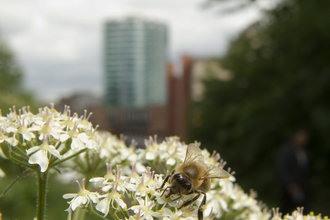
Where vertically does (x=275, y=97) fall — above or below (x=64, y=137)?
below

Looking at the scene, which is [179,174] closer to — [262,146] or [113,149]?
[113,149]

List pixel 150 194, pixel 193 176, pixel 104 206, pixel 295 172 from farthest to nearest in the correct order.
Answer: pixel 295 172 → pixel 193 176 → pixel 150 194 → pixel 104 206

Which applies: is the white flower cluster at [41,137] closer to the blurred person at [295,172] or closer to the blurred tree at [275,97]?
the blurred person at [295,172]

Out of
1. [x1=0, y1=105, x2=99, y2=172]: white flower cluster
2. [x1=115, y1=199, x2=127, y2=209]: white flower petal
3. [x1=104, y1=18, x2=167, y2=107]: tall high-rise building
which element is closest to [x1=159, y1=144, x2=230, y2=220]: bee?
[x1=115, y1=199, x2=127, y2=209]: white flower petal

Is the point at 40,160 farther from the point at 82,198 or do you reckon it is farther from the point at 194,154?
the point at 194,154

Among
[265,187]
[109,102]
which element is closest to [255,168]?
[265,187]

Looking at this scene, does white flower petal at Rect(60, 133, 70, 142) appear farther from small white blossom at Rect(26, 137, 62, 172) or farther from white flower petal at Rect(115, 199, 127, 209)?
white flower petal at Rect(115, 199, 127, 209)

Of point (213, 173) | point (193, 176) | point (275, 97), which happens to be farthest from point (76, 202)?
point (275, 97)

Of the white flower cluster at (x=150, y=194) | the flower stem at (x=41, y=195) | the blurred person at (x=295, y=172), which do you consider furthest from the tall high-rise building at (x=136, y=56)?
the flower stem at (x=41, y=195)
